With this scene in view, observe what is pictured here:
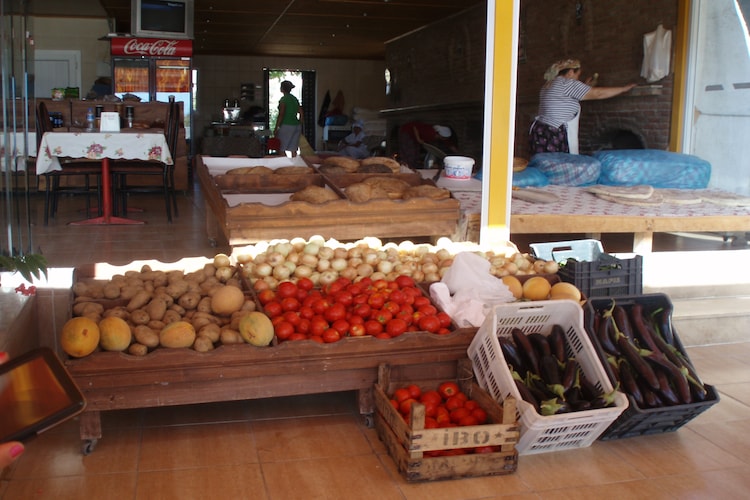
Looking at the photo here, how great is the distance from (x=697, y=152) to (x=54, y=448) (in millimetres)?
7105

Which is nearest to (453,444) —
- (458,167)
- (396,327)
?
(396,327)

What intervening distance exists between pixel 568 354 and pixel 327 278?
134cm

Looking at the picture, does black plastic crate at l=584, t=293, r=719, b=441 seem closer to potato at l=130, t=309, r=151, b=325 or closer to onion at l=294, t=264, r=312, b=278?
onion at l=294, t=264, r=312, b=278

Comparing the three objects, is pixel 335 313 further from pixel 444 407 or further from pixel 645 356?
pixel 645 356

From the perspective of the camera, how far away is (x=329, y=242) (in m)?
4.59

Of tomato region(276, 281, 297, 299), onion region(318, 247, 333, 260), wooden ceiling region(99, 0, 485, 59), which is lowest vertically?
tomato region(276, 281, 297, 299)

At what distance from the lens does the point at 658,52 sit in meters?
8.02

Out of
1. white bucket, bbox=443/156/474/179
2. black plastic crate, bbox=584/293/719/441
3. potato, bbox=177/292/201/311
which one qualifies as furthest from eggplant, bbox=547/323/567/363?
white bucket, bbox=443/156/474/179

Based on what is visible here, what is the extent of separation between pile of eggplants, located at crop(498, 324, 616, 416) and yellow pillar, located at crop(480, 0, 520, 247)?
1.50 meters

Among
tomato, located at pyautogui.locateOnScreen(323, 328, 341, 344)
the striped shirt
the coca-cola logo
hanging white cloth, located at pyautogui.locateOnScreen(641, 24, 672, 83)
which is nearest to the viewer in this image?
tomato, located at pyautogui.locateOnScreen(323, 328, 341, 344)

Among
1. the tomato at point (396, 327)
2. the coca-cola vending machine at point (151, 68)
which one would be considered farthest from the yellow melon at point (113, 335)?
the coca-cola vending machine at point (151, 68)

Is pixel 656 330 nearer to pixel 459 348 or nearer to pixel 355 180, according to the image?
pixel 459 348

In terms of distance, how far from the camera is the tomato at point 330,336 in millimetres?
3256

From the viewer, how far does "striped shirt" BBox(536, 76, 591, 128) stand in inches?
302
